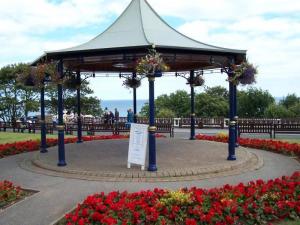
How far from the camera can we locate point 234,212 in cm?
658

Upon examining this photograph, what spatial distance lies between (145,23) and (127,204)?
734 centimetres

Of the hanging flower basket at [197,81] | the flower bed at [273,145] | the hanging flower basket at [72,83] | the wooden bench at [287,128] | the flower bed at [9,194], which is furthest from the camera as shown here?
the wooden bench at [287,128]

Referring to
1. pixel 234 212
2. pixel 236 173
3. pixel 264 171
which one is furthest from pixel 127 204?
pixel 264 171

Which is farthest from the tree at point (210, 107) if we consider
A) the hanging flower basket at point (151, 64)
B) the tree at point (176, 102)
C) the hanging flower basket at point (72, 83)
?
the hanging flower basket at point (151, 64)

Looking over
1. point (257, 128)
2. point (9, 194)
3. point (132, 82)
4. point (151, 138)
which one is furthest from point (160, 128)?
point (9, 194)

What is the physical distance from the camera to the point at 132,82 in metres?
18.6

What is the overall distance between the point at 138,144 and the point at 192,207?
12.6ft

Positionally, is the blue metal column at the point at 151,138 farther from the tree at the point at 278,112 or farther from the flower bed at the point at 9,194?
the tree at the point at 278,112

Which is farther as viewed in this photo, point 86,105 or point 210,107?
point 210,107

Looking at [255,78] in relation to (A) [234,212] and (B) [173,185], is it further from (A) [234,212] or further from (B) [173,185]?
(A) [234,212]

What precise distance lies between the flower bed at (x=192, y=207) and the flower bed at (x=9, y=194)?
1.77 metres

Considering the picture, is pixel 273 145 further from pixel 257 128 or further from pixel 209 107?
pixel 209 107

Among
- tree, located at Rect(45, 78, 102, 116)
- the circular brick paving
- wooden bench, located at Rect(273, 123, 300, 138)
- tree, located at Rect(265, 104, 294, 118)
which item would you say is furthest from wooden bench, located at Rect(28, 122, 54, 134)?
tree, located at Rect(265, 104, 294, 118)

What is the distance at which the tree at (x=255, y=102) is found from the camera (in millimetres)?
46906
